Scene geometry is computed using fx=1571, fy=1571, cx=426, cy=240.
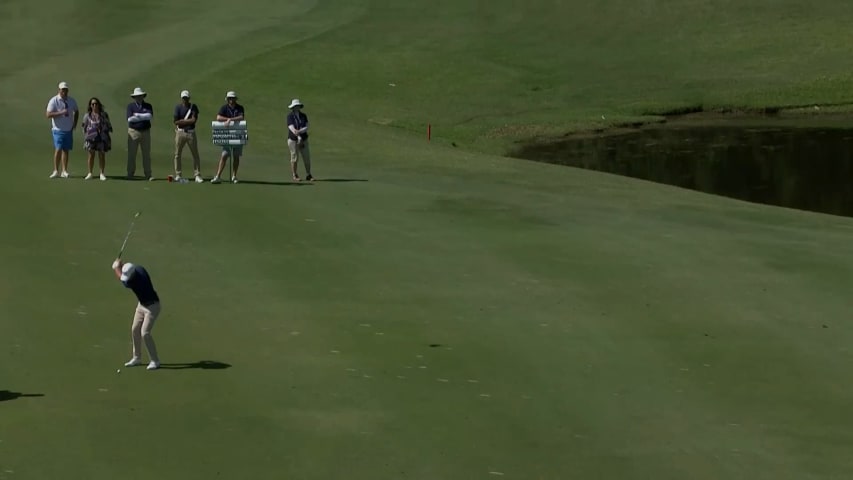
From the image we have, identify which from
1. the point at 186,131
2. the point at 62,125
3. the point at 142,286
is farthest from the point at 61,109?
the point at 142,286

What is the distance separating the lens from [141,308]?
21.9 meters

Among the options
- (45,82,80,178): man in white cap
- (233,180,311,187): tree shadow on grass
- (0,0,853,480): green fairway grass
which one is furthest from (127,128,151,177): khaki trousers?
(233,180,311,187): tree shadow on grass

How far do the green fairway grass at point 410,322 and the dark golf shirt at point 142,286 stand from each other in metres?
1.07

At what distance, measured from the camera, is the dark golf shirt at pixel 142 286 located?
2153 cm

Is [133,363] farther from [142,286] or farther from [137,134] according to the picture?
[137,134]

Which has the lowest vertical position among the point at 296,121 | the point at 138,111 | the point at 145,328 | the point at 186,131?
the point at 145,328

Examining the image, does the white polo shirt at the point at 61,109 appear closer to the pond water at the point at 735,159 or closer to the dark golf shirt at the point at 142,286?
the dark golf shirt at the point at 142,286

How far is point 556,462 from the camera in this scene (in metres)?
18.9

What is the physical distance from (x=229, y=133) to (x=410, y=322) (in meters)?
13.8

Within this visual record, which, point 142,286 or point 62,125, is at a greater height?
point 62,125

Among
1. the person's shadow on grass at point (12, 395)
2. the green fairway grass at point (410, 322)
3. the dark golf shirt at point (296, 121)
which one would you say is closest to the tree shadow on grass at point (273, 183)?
the green fairway grass at point (410, 322)

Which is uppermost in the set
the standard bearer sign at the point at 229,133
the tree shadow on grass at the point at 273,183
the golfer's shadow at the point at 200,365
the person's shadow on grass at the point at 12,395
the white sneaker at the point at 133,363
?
the standard bearer sign at the point at 229,133

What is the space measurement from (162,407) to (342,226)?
1256 cm

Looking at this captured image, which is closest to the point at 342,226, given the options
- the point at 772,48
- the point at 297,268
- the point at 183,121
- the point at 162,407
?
the point at 297,268
